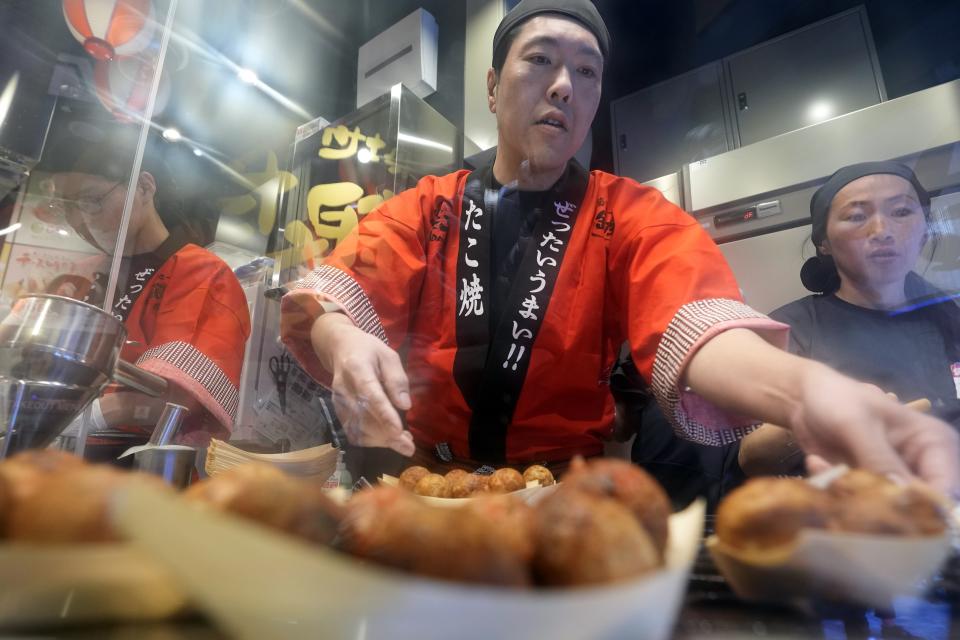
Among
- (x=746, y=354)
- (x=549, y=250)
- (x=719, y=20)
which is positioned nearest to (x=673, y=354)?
(x=746, y=354)

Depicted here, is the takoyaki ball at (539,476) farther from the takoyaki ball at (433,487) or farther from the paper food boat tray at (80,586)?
the paper food boat tray at (80,586)

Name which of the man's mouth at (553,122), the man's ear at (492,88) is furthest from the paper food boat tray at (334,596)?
the man's ear at (492,88)

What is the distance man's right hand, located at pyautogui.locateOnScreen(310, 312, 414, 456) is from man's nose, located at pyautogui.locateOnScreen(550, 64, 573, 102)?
883 mm

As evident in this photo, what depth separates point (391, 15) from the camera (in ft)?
7.20

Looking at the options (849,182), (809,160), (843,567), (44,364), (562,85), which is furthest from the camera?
(809,160)

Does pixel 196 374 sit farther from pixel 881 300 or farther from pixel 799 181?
pixel 799 181

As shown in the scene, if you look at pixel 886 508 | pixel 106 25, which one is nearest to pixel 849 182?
pixel 886 508

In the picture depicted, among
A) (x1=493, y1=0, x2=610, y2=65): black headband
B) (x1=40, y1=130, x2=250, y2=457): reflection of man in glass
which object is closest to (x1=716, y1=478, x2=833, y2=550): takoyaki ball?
(x1=40, y1=130, x2=250, y2=457): reflection of man in glass

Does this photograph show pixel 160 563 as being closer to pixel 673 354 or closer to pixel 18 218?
pixel 673 354

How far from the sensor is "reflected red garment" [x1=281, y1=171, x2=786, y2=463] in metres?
1.16

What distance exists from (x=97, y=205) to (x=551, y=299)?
124 centimetres

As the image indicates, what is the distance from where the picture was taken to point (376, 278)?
1.32 metres

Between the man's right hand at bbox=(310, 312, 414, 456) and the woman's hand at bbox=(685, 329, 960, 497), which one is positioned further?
the man's right hand at bbox=(310, 312, 414, 456)

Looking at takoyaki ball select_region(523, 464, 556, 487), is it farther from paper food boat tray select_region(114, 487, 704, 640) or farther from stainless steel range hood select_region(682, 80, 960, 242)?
stainless steel range hood select_region(682, 80, 960, 242)
